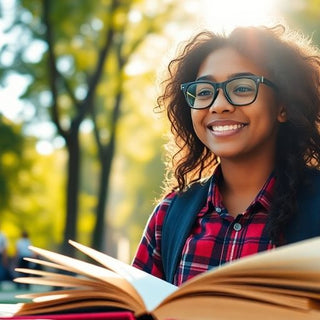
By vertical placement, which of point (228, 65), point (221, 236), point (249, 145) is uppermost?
point (228, 65)

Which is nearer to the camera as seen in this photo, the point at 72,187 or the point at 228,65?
the point at 228,65

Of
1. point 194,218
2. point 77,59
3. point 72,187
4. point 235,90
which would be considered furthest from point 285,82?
point 77,59

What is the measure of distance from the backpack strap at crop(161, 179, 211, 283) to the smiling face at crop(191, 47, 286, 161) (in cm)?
17

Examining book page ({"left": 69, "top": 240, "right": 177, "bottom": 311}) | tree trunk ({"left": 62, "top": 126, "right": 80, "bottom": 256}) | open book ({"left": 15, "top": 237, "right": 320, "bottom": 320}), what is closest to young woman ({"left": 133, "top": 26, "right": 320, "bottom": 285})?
book page ({"left": 69, "top": 240, "right": 177, "bottom": 311})

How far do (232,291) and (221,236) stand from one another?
0.85m

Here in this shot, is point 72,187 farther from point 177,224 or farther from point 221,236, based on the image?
point 221,236

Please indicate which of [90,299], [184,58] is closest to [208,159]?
[184,58]

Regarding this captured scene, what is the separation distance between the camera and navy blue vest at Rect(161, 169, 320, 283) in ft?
7.55

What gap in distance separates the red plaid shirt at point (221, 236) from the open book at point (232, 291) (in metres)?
0.67

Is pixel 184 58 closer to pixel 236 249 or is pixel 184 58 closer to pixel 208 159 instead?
pixel 208 159

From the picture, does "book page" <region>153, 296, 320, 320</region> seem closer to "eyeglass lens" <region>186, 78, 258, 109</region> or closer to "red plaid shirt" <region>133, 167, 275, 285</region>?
"red plaid shirt" <region>133, 167, 275, 285</region>

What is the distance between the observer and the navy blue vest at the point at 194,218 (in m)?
2.30

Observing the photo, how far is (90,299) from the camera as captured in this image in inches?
69.5

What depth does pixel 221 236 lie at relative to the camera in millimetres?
2443
